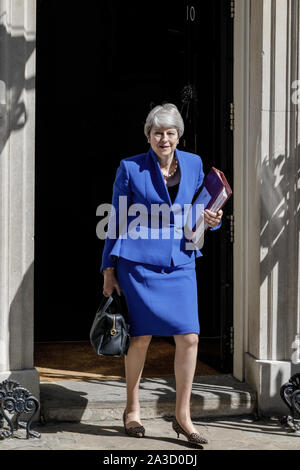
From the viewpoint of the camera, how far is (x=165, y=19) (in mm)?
7773

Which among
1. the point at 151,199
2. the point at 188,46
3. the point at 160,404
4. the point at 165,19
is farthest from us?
the point at 165,19

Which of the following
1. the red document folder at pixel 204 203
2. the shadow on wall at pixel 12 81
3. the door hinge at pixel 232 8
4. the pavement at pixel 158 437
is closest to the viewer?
the red document folder at pixel 204 203

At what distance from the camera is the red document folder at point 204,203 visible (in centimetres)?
471

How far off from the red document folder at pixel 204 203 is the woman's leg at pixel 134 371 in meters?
0.66

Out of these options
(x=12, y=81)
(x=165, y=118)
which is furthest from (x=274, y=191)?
(x=12, y=81)

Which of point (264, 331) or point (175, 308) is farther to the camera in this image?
point (264, 331)

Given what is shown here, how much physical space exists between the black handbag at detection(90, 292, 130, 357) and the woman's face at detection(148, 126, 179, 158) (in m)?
0.89

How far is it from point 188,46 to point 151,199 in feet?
6.94

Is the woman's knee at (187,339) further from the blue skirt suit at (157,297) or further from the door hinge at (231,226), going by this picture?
the door hinge at (231,226)

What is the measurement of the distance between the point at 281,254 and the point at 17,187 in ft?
5.74

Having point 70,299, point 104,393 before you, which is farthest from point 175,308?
point 70,299

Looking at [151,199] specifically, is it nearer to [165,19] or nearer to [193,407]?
[193,407]

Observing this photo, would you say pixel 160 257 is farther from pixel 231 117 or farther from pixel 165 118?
pixel 231 117

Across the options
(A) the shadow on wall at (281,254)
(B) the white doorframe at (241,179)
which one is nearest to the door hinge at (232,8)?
(B) the white doorframe at (241,179)
